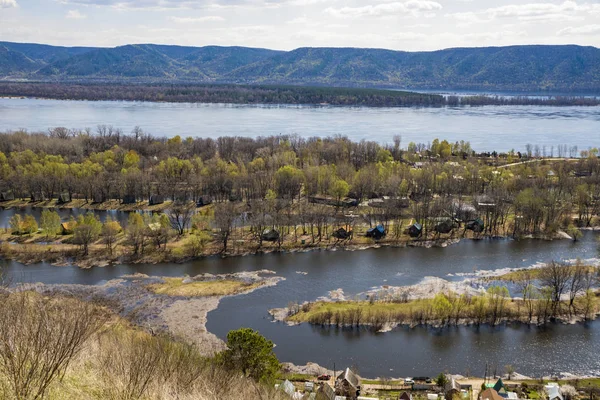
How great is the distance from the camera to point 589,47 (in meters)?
131

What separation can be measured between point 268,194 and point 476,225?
1057 centimetres

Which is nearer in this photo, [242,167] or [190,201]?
[190,201]

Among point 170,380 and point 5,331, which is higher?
point 5,331

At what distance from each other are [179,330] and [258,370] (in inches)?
192

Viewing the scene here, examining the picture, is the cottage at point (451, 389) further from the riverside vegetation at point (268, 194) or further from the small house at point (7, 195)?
the small house at point (7, 195)

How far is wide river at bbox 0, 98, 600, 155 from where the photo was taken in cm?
5172

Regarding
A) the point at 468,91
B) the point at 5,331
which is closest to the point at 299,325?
the point at 5,331

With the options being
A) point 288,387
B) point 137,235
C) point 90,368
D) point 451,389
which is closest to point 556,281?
point 451,389

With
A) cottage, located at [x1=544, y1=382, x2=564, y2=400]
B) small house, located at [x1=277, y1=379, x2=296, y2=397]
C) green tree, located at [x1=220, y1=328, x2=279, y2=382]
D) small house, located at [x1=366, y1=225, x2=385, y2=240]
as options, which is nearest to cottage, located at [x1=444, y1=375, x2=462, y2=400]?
cottage, located at [x1=544, y1=382, x2=564, y2=400]

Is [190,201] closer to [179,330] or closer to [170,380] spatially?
[179,330]

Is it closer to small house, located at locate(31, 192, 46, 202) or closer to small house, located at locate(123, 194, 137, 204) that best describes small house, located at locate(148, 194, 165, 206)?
small house, located at locate(123, 194, 137, 204)

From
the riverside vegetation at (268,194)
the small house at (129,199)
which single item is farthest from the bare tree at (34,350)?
the small house at (129,199)

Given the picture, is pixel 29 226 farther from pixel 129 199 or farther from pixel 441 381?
pixel 441 381

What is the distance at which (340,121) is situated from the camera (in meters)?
64.1
